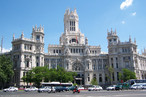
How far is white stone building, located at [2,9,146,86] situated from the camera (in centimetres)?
9494

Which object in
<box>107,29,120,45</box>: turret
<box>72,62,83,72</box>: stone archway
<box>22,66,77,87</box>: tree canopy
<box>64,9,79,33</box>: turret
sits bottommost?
<box>22,66,77,87</box>: tree canopy

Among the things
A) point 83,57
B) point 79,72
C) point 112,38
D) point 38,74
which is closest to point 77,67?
point 79,72

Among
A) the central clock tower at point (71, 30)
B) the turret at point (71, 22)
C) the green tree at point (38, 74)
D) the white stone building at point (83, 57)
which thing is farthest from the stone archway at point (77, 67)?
the green tree at point (38, 74)

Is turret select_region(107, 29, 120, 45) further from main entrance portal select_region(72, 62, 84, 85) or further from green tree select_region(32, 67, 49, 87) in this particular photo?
green tree select_region(32, 67, 49, 87)

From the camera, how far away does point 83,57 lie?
106 meters

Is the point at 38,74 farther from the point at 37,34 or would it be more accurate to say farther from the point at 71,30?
the point at 71,30

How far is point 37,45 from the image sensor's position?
97.8m

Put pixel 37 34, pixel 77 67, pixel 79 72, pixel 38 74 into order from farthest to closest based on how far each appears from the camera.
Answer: pixel 77 67, pixel 79 72, pixel 37 34, pixel 38 74

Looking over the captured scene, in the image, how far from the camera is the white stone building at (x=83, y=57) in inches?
3738

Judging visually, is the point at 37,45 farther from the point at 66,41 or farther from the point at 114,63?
the point at 114,63

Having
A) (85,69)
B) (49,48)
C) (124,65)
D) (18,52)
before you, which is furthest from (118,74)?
(18,52)

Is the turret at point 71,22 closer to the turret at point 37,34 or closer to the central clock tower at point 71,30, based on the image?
the central clock tower at point 71,30

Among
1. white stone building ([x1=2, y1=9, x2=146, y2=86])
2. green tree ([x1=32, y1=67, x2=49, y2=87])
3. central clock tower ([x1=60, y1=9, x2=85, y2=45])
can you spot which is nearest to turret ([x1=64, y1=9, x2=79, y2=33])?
central clock tower ([x1=60, y1=9, x2=85, y2=45])

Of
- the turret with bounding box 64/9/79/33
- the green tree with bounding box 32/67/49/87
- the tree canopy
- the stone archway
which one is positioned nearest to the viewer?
the green tree with bounding box 32/67/49/87
